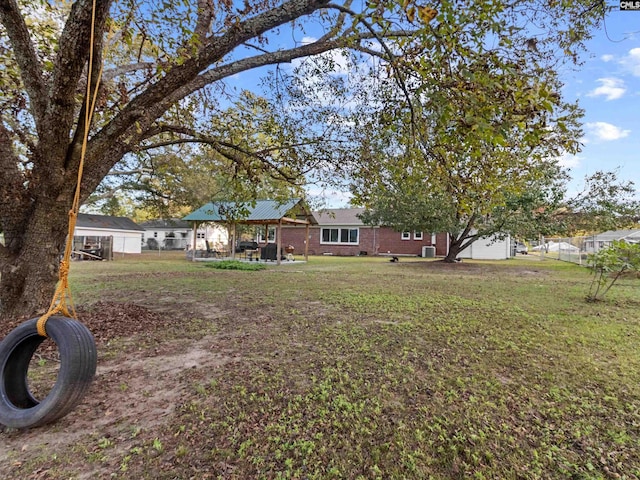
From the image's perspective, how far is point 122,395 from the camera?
109 inches

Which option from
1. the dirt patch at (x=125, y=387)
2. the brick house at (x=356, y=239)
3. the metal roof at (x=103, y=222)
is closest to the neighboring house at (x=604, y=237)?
the brick house at (x=356, y=239)

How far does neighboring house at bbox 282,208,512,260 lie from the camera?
24766mm

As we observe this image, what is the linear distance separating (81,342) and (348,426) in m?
1.92

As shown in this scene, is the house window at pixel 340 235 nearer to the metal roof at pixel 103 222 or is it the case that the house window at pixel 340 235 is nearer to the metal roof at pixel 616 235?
the metal roof at pixel 103 222

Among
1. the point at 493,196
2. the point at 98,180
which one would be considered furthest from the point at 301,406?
the point at 98,180

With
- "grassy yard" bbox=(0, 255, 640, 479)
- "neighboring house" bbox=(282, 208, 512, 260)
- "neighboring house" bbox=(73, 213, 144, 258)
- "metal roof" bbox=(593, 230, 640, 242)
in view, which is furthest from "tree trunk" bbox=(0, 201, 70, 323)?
"neighboring house" bbox=(282, 208, 512, 260)

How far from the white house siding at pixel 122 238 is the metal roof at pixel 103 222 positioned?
12.6 inches

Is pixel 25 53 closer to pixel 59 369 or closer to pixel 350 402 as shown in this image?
pixel 59 369

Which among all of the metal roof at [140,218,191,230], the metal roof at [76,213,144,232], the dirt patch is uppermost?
the metal roof at [140,218,191,230]

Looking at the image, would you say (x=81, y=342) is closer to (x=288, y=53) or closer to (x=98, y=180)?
(x=98, y=180)

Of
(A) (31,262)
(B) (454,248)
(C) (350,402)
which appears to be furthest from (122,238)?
(C) (350,402)

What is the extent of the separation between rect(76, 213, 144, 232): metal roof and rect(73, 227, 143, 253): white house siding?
319 millimetres

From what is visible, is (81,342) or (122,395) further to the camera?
(122,395)

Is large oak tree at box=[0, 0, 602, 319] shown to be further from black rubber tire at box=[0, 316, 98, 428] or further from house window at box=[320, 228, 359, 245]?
house window at box=[320, 228, 359, 245]
